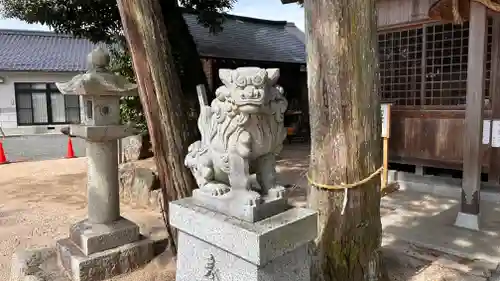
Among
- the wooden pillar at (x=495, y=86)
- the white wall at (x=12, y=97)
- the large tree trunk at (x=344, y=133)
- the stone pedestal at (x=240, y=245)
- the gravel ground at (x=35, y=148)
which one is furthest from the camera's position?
the white wall at (x=12, y=97)

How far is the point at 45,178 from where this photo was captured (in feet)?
30.4

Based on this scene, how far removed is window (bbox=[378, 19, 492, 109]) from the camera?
6.76 metres

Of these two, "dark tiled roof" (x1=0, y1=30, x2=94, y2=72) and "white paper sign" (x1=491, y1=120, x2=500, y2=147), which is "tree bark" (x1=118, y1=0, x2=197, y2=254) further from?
"dark tiled roof" (x1=0, y1=30, x2=94, y2=72)

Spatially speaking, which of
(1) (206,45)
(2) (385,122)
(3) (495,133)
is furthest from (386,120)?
(1) (206,45)

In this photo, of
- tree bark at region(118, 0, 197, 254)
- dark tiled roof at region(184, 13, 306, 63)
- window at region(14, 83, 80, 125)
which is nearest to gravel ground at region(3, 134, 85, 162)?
window at region(14, 83, 80, 125)

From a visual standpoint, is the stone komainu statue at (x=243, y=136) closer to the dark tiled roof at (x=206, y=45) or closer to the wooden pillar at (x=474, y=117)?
the wooden pillar at (x=474, y=117)

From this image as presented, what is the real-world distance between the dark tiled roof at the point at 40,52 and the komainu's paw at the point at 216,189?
65.1 feet

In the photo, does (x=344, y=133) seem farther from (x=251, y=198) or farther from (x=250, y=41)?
(x=250, y=41)

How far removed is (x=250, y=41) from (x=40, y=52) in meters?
13.8

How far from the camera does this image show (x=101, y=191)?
14.7 feet

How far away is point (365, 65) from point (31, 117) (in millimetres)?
22613

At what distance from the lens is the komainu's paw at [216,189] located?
253 cm

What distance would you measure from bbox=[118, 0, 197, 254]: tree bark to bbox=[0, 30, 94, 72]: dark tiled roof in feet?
58.9

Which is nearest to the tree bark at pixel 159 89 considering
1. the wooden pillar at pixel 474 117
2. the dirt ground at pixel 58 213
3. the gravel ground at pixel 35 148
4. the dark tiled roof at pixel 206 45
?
the dirt ground at pixel 58 213
